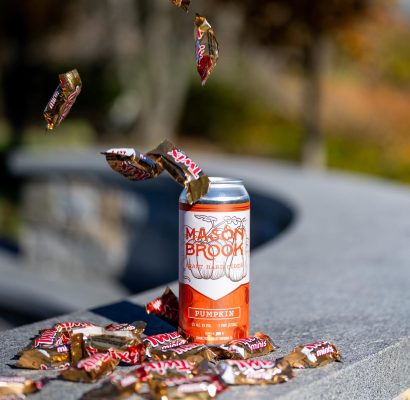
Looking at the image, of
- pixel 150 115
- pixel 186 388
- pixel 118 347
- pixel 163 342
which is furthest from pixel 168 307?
pixel 150 115

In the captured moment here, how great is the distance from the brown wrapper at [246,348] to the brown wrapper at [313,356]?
0.37ft

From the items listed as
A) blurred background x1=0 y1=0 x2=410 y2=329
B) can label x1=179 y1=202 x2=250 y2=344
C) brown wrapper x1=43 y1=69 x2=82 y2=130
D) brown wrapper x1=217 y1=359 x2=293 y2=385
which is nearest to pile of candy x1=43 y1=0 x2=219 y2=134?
brown wrapper x1=43 y1=69 x2=82 y2=130

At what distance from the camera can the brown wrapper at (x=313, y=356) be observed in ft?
6.68

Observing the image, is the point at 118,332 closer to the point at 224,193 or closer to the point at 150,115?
the point at 224,193

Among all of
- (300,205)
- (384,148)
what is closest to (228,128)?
(384,148)

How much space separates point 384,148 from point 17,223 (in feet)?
22.0

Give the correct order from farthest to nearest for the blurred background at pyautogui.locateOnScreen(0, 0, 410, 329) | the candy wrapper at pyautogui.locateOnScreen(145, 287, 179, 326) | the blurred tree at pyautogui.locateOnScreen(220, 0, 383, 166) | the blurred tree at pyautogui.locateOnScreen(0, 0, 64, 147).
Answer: the blurred tree at pyautogui.locateOnScreen(0, 0, 64, 147), the blurred tree at pyautogui.locateOnScreen(220, 0, 383, 166), the blurred background at pyautogui.locateOnScreen(0, 0, 410, 329), the candy wrapper at pyautogui.locateOnScreen(145, 287, 179, 326)

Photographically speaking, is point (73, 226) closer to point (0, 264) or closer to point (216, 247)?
point (0, 264)

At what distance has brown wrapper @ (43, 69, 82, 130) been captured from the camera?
2.12 m

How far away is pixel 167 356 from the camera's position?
6.73 ft

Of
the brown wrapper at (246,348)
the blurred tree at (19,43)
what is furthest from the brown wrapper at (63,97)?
the blurred tree at (19,43)

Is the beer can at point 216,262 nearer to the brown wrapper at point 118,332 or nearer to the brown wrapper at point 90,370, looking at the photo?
the brown wrapper at point 118,332

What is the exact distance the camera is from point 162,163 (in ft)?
7.15

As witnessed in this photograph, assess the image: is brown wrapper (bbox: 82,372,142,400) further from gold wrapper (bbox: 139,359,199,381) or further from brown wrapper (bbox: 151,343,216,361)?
brown wrapper (bbox: 151,343,216,361)
